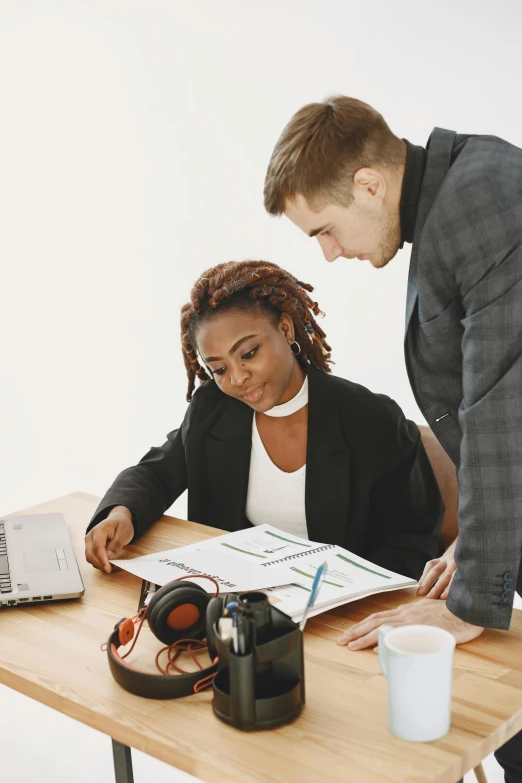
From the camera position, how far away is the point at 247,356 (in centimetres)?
182

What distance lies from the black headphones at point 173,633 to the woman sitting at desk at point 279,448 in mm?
481

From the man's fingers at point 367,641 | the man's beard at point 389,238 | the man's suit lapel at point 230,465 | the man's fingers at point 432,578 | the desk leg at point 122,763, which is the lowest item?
the desk leg at point 122,763

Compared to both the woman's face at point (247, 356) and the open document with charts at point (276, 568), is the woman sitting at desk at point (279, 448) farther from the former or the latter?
the open document with charts at point (276, 568)

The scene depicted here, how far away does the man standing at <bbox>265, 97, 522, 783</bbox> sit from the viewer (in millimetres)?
1171

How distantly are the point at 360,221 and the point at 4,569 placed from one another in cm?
82

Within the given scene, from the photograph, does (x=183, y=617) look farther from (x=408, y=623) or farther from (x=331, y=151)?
(x=331, y=151)

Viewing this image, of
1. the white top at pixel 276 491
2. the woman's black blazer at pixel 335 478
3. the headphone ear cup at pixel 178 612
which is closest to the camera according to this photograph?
the headphone ear cup at pixel 178 612

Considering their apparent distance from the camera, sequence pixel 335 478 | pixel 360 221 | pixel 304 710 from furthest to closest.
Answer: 1. pixel 335 478
2. pixel 360 221
3. pixel 304 710

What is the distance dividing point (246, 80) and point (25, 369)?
5.23 ft

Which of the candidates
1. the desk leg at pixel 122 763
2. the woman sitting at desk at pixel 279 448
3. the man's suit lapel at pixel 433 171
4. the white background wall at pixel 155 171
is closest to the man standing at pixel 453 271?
the man's suit lapel at pixel 433 171

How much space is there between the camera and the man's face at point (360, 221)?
4.18 ft

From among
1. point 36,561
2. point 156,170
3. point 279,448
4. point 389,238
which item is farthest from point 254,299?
point 156,170

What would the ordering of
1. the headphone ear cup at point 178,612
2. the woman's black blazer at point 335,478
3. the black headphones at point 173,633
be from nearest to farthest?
the black headphones at point 173,633 → the headphone ear cup at point 178,612 → the woman's black blazer at point 335,478

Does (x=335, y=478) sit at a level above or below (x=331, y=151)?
below
